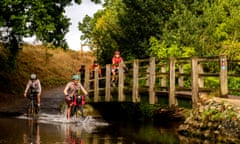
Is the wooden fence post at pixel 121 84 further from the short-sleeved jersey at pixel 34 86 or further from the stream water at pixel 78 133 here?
the short-sleeved jersey at pixel 34 86

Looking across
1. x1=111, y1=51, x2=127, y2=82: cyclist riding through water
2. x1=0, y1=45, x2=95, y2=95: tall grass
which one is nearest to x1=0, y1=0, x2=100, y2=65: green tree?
x1=0, y1=45, x2=95, y2=95: tall grass

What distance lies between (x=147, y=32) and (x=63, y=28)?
5674 millimetres

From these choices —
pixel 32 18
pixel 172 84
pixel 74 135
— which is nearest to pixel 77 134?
pixel 74 135

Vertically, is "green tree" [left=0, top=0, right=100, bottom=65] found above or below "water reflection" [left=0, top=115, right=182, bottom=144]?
above

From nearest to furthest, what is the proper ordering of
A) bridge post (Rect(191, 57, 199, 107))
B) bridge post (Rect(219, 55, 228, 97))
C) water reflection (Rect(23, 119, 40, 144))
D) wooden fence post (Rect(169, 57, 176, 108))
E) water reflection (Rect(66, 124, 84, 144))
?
water reflection (Rect(23, 119, 40, 144))
water reflection (Rect(66, 124, 84, 144))
bridge post (Rect(219, 55, 228, 97))
bridge post (Rect(191, 57, 199, 107))
wooden fence post (Rect(169, 57, 176, 108))

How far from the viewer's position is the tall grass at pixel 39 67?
41.3 metres

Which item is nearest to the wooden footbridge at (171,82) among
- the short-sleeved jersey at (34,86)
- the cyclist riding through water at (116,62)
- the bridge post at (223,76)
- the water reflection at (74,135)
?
the bridge post at (223,76)

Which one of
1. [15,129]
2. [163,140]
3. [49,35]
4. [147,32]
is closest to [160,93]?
[163,140]

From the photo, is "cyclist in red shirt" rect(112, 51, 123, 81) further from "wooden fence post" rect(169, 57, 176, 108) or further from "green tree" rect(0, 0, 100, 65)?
"green tree" rect(0, 0, 100, 65)

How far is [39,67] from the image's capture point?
50.5 m

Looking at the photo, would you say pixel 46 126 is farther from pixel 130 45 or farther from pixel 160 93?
pixel 130 45

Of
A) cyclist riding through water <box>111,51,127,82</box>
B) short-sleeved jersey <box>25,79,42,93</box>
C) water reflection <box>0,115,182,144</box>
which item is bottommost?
water reflection <box>0,115,182,144</box>

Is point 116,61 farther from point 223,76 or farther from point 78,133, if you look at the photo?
point 223,76

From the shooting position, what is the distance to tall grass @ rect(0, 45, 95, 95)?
136ft
